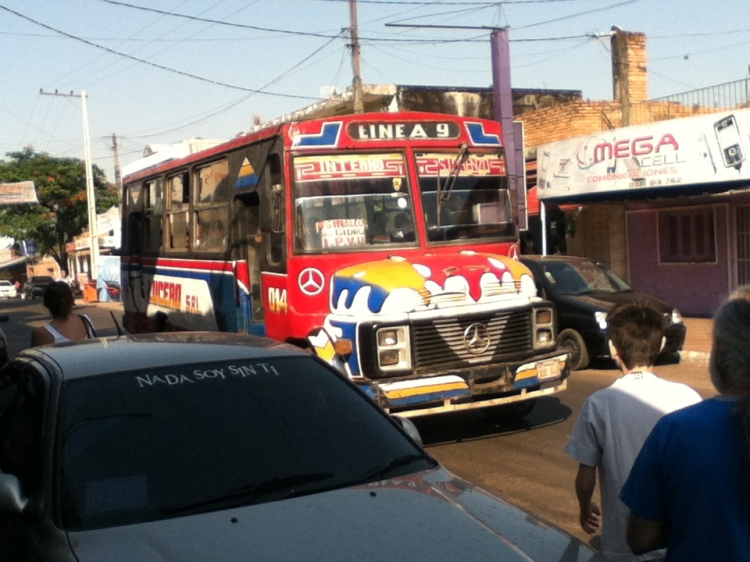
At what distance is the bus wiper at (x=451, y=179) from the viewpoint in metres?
9.30

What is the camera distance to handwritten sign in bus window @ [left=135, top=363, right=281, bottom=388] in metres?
4.06

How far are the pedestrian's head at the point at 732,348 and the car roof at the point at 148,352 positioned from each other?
2.37 meters

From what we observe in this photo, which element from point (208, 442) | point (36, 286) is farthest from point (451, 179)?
point (36, 286)

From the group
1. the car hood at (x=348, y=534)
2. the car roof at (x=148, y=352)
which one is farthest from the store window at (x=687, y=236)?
the car hood at (x=348, y=534)

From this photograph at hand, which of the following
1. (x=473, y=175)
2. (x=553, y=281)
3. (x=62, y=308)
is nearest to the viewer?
(x=62, y=308)

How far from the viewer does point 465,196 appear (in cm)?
950

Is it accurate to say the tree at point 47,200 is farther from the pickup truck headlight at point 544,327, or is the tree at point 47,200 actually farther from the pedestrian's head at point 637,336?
the pedestrian's head at point 637,336

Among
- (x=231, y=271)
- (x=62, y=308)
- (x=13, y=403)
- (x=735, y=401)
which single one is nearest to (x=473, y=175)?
(x=231, y=271)

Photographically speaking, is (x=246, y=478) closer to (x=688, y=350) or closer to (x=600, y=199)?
(x=688, y=350)

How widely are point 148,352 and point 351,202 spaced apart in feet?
15.9

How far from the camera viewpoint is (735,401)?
7.84ft

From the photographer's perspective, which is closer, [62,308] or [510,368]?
[62,308]

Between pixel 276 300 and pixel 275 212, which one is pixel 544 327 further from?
pixel 275 212

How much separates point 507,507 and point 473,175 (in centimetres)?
619
